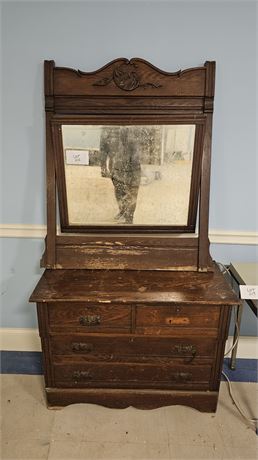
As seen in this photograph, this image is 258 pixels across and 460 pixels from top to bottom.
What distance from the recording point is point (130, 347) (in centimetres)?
164

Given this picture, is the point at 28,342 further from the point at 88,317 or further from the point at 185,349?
the point at 185,349

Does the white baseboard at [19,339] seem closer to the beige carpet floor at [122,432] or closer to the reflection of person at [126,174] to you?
the beige carpet floor at [122,432]

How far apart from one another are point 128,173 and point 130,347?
2.91 ft

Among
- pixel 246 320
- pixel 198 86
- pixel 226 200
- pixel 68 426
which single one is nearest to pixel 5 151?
pixel 198 86

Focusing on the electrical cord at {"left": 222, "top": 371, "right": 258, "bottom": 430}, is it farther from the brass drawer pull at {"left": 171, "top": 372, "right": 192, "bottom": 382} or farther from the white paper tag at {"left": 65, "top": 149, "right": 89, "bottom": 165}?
the white paper tag at {"left": 65, "top": 149, "right": 89, "bottom": 165}

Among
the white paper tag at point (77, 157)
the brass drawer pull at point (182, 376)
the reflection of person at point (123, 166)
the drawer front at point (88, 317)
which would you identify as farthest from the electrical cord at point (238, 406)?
the white paper tag at point (77, 157)

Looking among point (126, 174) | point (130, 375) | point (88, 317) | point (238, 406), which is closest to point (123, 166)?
point (126, 174)

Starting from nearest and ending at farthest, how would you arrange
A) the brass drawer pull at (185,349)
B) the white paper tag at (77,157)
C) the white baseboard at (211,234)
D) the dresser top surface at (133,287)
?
1. the dresser top surface at (133,287)
2. the brass drawer pull at (185,349)
3. the white paper tag at (77,157)
4. the white baseboard at (211,234)

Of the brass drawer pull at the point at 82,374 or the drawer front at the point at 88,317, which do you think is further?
the brass drawer pull at the point at 82,374

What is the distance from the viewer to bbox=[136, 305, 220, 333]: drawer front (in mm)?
1555

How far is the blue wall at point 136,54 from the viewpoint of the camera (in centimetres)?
165

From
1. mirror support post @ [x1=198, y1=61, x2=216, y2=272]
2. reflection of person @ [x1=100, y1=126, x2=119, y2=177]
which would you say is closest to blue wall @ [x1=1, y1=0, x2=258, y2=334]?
mirror support post @ [x1=198, y1=61, x2=216, y2=272]

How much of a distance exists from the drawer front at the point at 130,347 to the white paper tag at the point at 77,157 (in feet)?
2.88

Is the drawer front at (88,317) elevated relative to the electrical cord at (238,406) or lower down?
elevated
